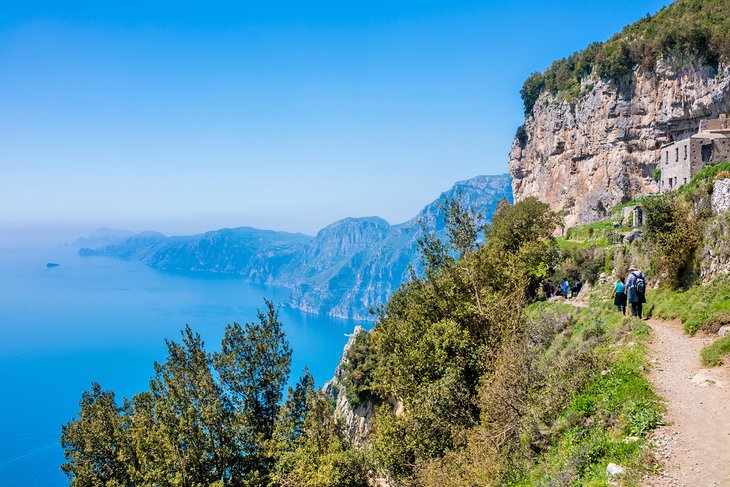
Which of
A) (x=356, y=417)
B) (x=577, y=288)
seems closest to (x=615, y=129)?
(x=577, y=288)

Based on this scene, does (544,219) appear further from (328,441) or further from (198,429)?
(198,429)

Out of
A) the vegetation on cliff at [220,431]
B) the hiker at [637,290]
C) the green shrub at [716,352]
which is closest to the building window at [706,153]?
the hiker at [637,290]

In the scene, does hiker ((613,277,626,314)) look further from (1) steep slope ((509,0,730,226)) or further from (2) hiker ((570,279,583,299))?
(1) steep slope ((509,0,730,226))

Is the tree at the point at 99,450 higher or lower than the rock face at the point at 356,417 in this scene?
higher

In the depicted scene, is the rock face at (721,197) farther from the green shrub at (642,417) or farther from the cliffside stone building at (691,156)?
the cliffside stone building at (691,156)

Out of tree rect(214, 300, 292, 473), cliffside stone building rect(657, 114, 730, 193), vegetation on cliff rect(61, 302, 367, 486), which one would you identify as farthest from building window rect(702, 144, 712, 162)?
tree rect(214, 300, 292, 473)

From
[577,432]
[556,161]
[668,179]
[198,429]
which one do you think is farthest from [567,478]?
[556,161]

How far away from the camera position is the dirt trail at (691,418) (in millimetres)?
7641

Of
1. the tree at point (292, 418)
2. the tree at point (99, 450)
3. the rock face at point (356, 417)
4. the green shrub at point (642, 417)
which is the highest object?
the green shrub at point (642, 417)

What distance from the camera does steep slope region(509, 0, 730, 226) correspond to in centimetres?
5528

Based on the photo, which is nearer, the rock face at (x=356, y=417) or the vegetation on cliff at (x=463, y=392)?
the vegetation on cliff at (x=463, y=392)

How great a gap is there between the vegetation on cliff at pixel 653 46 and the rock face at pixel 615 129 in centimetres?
136

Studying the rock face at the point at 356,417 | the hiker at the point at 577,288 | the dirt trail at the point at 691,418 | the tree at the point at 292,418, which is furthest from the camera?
the rock face at the point at 356,417

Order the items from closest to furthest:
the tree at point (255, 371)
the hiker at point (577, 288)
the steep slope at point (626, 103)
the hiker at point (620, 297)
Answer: the hiker at point (620, 297), the tree at point (255, 371), the hiker at point (577, 288), the steep slope at point (626, 103)
